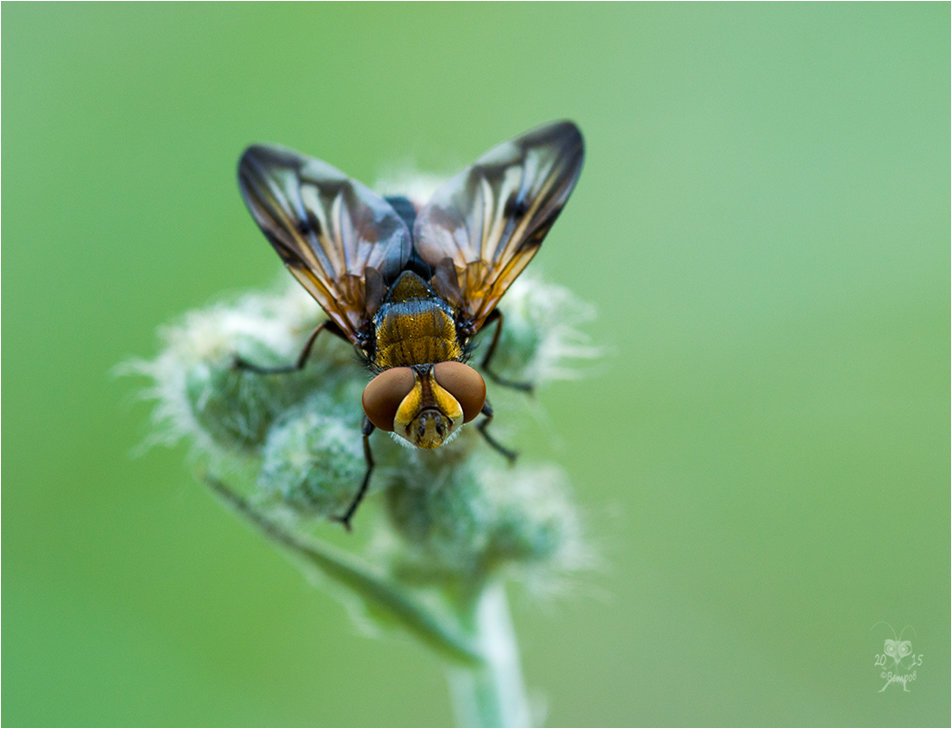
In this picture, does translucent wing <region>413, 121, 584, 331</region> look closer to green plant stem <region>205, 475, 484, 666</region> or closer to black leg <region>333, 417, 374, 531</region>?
black leg <region>333, 417, 374, 531</region>

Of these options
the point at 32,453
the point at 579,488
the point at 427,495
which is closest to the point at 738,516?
the point at 579,488

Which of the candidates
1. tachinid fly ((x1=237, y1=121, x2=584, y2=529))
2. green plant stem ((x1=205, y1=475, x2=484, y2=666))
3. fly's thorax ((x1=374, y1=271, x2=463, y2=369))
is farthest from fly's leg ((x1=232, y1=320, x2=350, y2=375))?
green plant stem ((x1=205, y1=475, x2=484, y2=666))

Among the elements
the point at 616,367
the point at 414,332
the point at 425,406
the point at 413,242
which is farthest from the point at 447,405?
the point at 616,367

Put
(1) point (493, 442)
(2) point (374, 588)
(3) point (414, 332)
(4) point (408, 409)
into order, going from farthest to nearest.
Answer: (1) point (493, 442) → (2) point (374, 588) → (3) point (414, 332) → (4) point (408, 409)

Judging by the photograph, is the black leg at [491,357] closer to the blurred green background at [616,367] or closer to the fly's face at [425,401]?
the fly's face at [425,401]

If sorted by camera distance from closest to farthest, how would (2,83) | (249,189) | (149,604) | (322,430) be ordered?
1. (322,430)
2. (249,189)
3. (149,604)
4. (2,83)

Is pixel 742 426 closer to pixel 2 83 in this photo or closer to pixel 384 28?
pixel 384 28

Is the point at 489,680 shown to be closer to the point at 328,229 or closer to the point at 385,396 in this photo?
the point at 385,396

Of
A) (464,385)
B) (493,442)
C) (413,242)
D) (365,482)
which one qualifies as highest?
(413,242)
